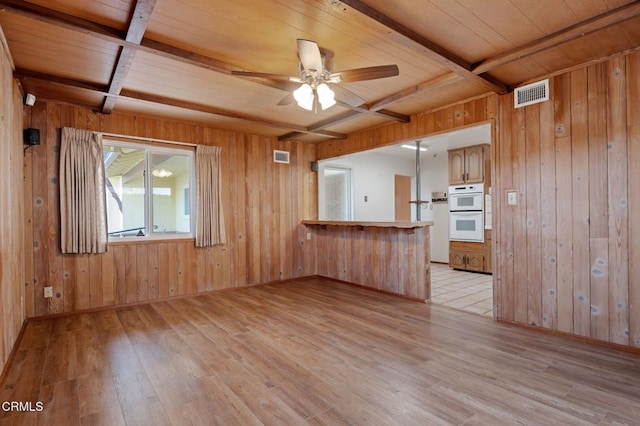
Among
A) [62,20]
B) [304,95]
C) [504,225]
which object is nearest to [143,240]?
[62,20]

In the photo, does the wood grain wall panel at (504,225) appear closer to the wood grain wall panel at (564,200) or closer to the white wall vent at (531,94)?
the white wall vent at (531,94)

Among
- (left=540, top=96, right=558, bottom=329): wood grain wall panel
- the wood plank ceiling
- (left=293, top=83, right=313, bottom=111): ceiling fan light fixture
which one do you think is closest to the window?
the wood plank ceiling

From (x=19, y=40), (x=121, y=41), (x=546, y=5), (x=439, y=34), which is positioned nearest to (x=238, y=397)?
(x=121, y=41)

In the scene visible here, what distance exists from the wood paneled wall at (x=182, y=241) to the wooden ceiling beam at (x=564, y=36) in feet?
11.6

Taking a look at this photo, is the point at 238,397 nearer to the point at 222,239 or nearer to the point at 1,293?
the point at 1,293

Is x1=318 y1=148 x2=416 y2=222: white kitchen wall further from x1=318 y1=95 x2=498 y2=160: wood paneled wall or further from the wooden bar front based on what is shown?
the wooden bar front

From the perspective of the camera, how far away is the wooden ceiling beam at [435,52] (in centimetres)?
201

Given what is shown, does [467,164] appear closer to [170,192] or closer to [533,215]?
[533,215]

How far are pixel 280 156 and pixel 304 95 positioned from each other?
9.96 feet

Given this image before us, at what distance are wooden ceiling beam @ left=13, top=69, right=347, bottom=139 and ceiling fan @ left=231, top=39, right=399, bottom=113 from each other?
152 centimetres

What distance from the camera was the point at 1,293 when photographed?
2.29 meters

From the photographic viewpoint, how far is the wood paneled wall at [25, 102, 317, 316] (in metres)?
3.66

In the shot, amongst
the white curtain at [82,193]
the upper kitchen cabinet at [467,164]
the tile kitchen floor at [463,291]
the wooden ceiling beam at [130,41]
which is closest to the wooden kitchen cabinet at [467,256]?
the tile kitchen floor at [463,291]

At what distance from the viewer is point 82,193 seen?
380 cm
